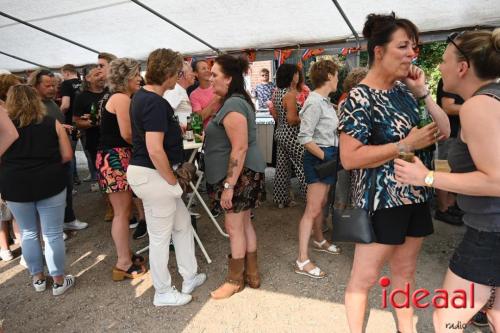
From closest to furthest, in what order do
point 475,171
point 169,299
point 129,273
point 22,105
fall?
1. point 475,171
2. point 22,105
3. point 169,299
4. point 129,273

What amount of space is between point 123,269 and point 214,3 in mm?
3433

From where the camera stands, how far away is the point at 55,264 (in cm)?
249

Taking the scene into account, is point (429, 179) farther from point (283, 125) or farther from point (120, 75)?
point (283, 125)

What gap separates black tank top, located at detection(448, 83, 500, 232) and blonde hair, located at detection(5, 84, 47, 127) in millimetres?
2524

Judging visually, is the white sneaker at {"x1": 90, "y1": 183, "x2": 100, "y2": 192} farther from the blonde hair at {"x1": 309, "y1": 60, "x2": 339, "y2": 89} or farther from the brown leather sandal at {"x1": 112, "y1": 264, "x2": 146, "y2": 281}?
the blonde hair at {"x1": 309, "y1": 60, "x2": 339, "y2": 89}

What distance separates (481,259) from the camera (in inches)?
49.9

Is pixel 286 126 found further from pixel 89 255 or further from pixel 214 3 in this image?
pixel 89 255

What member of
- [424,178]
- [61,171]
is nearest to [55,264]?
[61,171]

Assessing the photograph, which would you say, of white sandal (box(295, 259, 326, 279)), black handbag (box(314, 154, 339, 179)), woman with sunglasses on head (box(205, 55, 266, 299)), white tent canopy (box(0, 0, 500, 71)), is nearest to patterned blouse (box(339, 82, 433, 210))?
black handbag (box(314, 154, 339, 179))

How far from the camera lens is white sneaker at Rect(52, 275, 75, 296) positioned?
256 cm

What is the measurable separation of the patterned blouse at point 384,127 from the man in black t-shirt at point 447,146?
6.64ft

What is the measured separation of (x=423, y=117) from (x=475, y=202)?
0.46 metres

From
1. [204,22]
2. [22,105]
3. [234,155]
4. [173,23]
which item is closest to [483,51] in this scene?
[234,155]

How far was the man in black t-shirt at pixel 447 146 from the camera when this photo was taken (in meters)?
3.20
